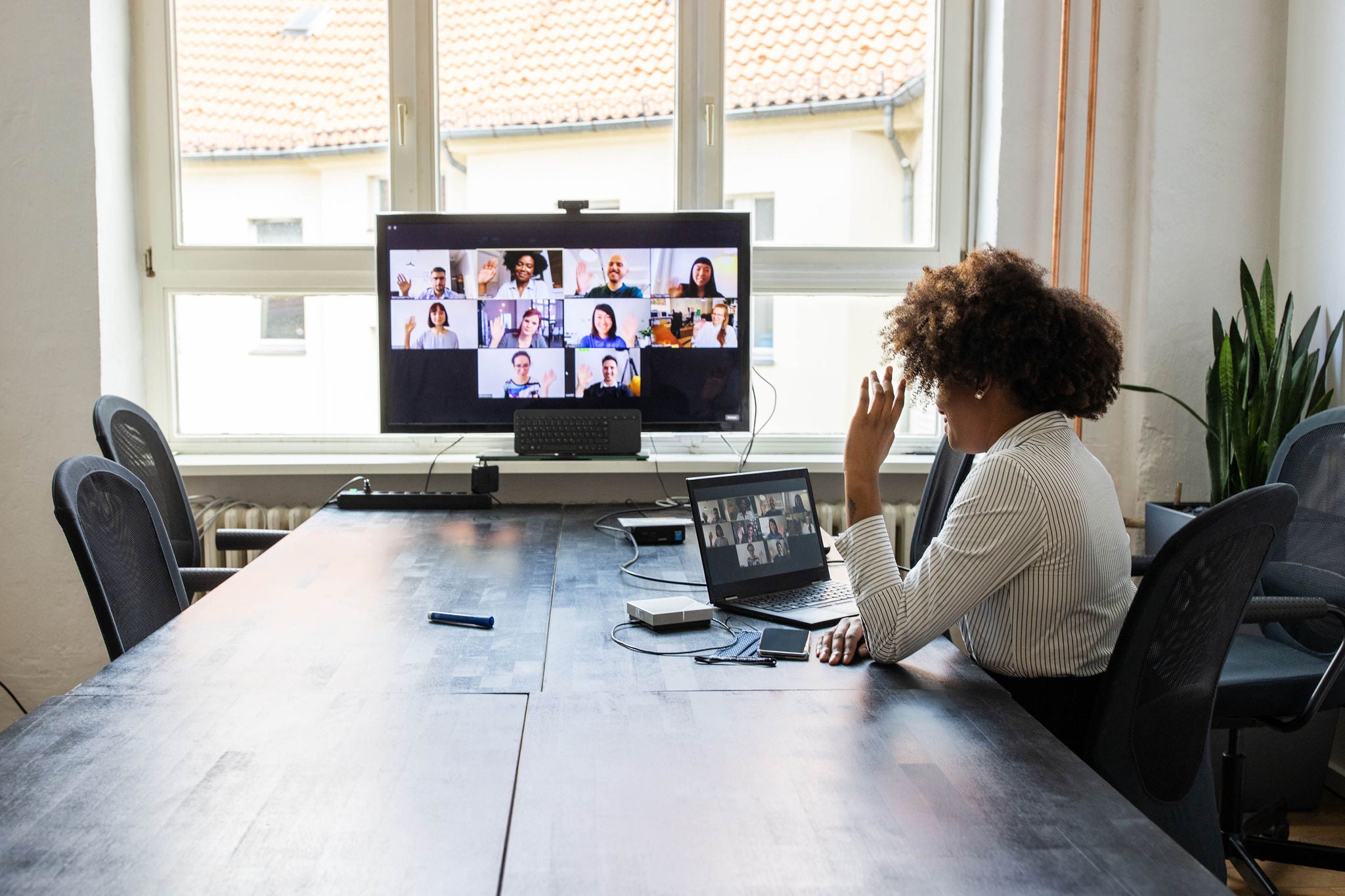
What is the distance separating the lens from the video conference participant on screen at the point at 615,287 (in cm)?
320

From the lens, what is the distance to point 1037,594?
1.54 meters

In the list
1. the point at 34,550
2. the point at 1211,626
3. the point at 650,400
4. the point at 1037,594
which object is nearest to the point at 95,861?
the point at 1037,594

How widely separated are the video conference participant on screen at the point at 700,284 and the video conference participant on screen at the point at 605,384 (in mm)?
275

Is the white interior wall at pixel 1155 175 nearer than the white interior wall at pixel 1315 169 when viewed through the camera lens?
No

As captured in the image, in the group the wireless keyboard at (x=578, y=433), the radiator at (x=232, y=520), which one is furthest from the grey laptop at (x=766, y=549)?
the radiator at (x=232, y=520)

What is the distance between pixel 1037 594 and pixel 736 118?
2441 millimetres

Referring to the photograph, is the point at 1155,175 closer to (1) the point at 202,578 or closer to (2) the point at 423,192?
(2) the point at 423,192

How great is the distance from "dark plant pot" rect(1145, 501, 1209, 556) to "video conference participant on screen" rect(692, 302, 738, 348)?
1.26 m

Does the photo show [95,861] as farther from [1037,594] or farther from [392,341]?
[392,341]

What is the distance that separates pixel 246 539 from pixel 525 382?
884mm

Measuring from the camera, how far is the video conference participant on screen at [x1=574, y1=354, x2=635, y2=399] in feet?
10.5

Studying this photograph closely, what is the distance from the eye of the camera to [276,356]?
3.62 metres

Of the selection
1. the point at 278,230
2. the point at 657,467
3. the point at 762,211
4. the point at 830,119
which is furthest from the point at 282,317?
the point at 830,119

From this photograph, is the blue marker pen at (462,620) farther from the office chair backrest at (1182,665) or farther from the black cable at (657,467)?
the black cable at (657,467)
